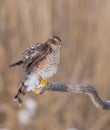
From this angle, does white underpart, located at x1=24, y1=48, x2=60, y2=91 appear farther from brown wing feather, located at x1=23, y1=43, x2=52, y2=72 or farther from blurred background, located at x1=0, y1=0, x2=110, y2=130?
blurred background, located at x1=0, y1=0, x2=110, y2=130

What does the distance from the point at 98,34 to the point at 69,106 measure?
413 millimetres

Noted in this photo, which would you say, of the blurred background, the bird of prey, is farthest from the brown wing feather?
the blurred background

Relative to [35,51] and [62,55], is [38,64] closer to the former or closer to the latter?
[35,51]

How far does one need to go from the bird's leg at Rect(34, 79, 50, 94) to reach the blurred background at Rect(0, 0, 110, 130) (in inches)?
49.0

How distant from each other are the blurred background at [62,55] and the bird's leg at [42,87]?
1.25 metres

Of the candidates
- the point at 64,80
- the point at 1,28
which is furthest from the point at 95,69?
the point at 1,28

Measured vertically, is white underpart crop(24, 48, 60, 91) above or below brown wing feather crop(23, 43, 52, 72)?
below

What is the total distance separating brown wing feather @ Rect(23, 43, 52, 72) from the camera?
44.4 inches

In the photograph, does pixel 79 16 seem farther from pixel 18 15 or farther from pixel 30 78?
pixel 30 78

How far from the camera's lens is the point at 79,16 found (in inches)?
97.0

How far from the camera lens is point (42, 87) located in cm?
119

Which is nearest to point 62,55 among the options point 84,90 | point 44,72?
point 44,72

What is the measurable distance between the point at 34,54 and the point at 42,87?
0.09m

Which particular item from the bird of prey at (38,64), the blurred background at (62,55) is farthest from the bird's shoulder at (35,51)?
the blurred background at (62,55)
